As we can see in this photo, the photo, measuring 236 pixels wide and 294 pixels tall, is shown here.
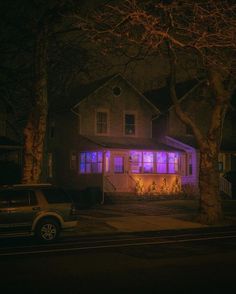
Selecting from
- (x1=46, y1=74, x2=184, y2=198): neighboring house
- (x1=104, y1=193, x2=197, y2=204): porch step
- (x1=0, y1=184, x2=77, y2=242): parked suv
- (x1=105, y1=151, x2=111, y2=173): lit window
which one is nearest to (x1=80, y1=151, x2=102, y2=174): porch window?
(x1=46, y1=74, x2=184, y2=198): neighboring house

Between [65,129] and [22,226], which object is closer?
[22,226]

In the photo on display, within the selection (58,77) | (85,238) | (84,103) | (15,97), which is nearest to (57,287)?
(85,238)

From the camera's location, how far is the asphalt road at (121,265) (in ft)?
28.5

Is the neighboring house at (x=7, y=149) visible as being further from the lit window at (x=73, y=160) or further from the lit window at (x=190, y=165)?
the lit window at (x=190, y=165)

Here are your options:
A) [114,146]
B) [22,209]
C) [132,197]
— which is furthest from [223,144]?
[22,209]

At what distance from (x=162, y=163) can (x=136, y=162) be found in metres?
2.06

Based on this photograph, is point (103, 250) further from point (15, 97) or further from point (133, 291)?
point (15, 97)

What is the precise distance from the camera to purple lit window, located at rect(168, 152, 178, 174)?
1406 inches

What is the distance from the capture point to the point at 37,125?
18750 millimetres

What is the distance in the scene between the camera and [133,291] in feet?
27.3

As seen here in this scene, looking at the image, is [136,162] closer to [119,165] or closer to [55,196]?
[119,165]

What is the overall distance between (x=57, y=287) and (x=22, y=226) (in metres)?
6.34

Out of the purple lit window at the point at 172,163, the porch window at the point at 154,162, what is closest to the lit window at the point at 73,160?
the porch window at the point at 154,162

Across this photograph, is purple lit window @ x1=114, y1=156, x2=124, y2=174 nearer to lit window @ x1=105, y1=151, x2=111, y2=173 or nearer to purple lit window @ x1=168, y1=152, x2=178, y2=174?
lit window @ x1=105, y1=151, x2=111, y2=173
